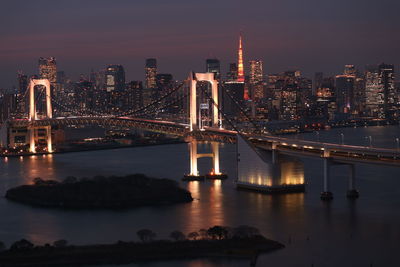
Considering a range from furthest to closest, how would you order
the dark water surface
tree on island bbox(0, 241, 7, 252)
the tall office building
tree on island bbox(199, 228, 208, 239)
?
the tall office building, tree on island bbox(199, 228, 208, 239), tree on island bbox(0, 241, 7, 252), the dark water surface

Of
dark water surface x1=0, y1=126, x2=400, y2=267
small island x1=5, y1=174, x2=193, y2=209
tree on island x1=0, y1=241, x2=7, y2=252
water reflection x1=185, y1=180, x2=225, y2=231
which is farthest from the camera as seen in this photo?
small island x1=5, y1=174, x2=193, y2=209

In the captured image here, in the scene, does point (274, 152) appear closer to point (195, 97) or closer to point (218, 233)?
point (195, 97)

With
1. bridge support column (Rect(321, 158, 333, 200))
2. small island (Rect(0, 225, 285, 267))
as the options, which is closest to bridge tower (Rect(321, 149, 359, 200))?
bridge support column (Rect(321, 158, 333, 200))

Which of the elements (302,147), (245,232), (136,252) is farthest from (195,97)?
(136,252)

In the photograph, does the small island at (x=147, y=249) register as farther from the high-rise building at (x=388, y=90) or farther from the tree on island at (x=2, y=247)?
the high-rise building at (x=388, y=90)

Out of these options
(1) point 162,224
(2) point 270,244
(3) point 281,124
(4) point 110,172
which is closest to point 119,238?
(1) point 162,224

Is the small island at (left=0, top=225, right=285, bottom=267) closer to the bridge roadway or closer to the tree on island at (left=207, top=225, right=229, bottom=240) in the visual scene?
the tree on island at (left=207, top=225, right=229, bottom=240)
